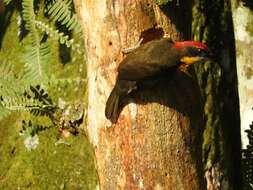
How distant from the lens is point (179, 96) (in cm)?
282

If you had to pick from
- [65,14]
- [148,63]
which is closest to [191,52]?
[148,63]

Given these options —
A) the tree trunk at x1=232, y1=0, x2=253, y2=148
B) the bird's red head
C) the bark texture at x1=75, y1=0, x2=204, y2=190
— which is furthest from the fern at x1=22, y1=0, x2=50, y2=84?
the tree trunk at x1=232, y1=0, x2=253, y2=148

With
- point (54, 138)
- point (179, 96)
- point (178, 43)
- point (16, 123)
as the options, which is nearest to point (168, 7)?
point (178, 43)

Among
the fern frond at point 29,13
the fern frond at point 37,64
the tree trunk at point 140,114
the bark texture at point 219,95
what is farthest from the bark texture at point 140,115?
the fern frond at point 29,13

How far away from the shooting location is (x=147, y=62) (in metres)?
2.77

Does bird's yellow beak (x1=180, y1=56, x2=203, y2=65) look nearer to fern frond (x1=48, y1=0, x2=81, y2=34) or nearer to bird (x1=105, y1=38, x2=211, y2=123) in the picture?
bird (x1=105, y1=38, x2=211, y2=123)

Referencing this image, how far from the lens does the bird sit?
9.00 ft

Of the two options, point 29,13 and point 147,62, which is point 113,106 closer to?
point 147,62

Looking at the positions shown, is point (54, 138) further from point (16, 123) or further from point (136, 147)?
point (136, 147)

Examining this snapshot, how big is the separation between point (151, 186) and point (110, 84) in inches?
16.4

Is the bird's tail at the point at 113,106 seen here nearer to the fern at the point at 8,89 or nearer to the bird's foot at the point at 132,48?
the bird's foot at the point at 132,48

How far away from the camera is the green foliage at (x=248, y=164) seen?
11.3 ft

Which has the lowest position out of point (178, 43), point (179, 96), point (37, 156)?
point (37, 156)

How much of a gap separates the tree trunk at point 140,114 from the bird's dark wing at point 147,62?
6 cm
